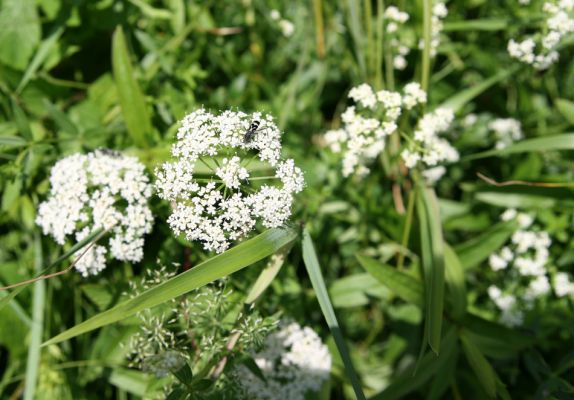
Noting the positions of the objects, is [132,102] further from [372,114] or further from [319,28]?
[319,28]

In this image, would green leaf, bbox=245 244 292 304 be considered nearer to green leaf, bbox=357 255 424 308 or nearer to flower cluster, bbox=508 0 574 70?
green leaf, bbox=357 255 424 308

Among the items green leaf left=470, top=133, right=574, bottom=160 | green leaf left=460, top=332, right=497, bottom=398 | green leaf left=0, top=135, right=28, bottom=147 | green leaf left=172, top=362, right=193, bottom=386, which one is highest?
green leaf left=0, top=135, right=28, bottom=147

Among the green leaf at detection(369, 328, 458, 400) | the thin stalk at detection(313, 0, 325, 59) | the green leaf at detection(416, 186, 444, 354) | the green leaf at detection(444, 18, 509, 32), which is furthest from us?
the thin stalk at detection(313, 0, 325, 59)

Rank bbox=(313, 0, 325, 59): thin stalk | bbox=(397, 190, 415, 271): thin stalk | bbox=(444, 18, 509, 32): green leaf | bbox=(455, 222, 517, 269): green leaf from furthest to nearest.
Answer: bbox=(313, 0, 325, 59): thin stalk
bbox=(444, 18, 509, 32): green leaf
bbox=(455, 222, 517, 269): green leaf
bbox=(397, 190, 415, 271): thin stalk

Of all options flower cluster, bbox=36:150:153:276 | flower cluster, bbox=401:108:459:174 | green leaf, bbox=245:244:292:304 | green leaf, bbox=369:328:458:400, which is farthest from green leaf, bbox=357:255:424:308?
flower cluster, bbox=36:150:153:276

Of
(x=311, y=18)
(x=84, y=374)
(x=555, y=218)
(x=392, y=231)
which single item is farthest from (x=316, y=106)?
(x=84, y=374)

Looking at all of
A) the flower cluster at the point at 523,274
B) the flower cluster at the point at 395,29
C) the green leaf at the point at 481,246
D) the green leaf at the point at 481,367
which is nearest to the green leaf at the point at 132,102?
the flower cluster at the point at 395,29

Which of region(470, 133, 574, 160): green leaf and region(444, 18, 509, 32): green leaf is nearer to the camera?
region(470, 133, 574, 160): green leaf
